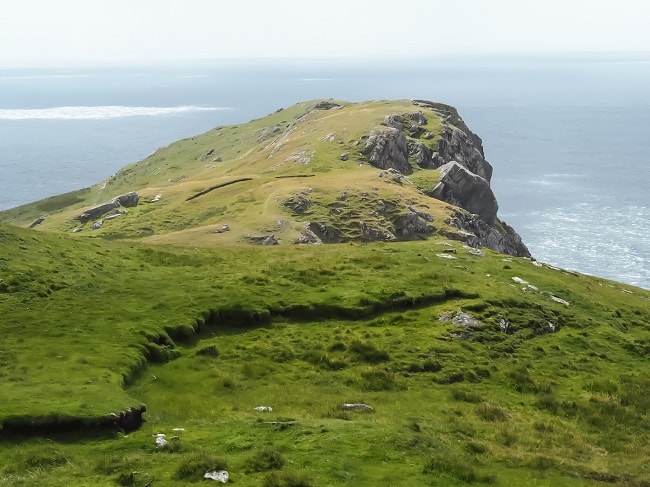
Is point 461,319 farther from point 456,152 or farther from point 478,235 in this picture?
point 456,152

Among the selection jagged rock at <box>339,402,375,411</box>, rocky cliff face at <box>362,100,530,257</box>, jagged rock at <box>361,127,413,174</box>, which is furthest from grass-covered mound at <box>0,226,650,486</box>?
jagged rock at <box>361,127,413,174</box>

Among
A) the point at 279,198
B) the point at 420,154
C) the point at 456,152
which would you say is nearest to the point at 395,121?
the point at 420,154

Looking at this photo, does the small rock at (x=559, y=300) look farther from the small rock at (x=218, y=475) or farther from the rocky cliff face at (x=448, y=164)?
the rocky cliff face at (x=448, y=164)

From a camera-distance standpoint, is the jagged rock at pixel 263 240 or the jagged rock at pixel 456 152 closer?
the jagged rock at pixel 263 240

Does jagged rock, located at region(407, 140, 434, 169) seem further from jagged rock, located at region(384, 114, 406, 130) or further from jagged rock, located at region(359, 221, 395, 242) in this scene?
jagged rock, located at region(359, 221, 395, 242)

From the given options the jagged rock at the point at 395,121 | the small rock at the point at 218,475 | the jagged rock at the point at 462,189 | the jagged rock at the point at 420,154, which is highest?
the jagged rock at the point at 395,121

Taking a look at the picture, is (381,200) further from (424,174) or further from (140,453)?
(140,453)

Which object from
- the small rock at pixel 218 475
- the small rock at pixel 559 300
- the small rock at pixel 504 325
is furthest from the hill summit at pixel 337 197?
the small rock at pixel 218 475
